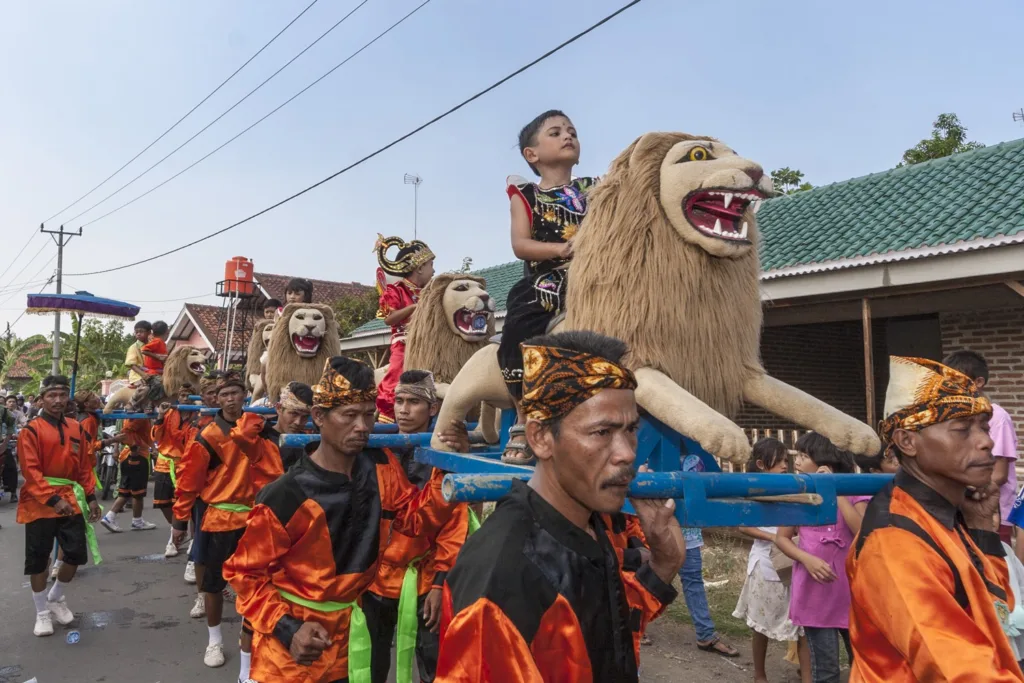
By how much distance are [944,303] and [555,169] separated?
18.5 ft

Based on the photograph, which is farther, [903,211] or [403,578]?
[903,211]

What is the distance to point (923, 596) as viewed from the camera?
1863 millimetres

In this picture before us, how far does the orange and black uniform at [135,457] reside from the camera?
963cm

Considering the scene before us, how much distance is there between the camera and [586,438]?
157 cm

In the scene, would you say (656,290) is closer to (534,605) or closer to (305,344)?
(534,605)

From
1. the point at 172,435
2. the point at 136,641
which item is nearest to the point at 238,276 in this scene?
the point at 172,435

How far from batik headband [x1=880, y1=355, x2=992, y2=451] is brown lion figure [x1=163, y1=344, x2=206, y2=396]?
8.20 meters

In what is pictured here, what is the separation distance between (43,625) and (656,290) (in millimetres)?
5622

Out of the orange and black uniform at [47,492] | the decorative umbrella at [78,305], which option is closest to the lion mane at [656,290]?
the orange and black uniform at [47,492]

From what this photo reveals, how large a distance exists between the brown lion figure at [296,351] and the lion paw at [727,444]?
14.1ft

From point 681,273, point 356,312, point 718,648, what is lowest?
point 718,648

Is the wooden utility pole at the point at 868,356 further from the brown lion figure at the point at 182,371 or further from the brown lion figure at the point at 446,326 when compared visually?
the brown lion figure at the point at 182,371

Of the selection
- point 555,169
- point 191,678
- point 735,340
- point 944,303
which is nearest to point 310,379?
point 191,678

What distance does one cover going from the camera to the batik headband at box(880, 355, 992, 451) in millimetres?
2102
